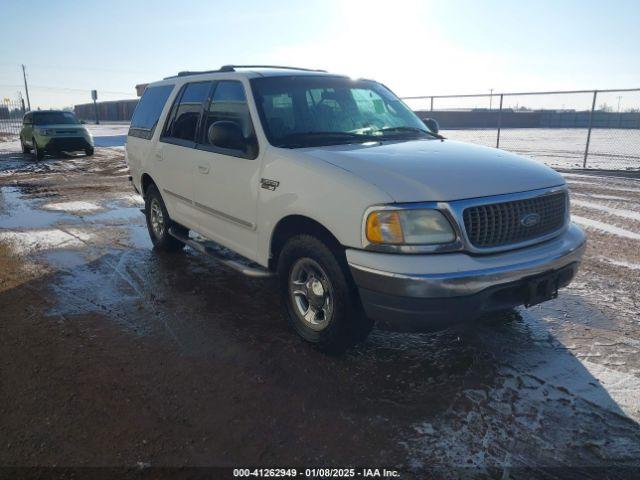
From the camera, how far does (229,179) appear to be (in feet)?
13.7

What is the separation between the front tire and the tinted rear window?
307 centimetres

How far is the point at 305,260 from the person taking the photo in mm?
3469

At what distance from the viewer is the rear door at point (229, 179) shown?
3932 mm

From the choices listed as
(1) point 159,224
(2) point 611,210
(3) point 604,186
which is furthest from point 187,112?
(3) point 604,186

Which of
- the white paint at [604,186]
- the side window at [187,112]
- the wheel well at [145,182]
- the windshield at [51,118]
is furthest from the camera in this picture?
the windshield at [51,118]

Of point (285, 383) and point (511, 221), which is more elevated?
point (511, 221)

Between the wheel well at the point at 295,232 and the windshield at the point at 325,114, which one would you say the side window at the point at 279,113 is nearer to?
the windshield at the point at 325,114

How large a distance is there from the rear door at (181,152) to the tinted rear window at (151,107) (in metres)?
0.39

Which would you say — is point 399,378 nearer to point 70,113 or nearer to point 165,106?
point 165,106

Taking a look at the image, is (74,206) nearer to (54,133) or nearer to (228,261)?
(228,261)

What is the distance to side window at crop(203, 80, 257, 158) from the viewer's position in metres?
3.92

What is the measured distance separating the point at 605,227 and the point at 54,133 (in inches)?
669

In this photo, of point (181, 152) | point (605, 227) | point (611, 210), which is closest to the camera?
point (181, 152)

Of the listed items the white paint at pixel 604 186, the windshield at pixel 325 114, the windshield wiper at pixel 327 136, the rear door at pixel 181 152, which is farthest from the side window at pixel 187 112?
the white paint at pixel 604 186
